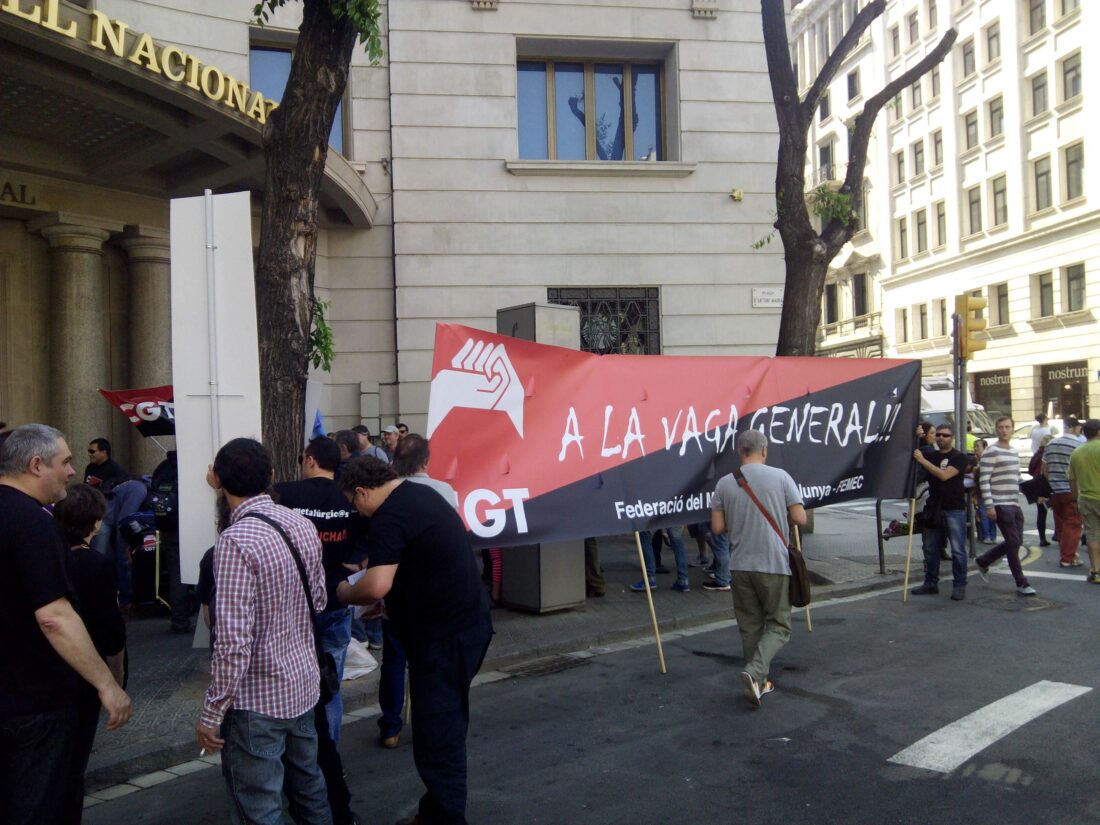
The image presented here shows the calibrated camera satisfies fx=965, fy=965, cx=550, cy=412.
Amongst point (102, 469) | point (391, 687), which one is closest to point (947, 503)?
point (391, 687)

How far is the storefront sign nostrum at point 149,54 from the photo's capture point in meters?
8.51

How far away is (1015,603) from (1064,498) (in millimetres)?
3335

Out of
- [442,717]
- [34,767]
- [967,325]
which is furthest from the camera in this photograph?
[967,325]

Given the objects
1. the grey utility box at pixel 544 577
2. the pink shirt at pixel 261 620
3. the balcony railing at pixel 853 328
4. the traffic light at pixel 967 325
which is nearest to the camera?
the pink shirt at pixel 261 620

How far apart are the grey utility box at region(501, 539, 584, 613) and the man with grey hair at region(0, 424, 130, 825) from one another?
5963mm

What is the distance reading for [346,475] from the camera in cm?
436

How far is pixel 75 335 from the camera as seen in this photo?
39.2 ft

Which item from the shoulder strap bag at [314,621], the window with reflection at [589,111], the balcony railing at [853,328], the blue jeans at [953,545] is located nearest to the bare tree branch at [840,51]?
the window with reflection at [589,111]

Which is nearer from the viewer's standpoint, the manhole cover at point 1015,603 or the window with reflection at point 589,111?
the manhole cover at point 1015,603

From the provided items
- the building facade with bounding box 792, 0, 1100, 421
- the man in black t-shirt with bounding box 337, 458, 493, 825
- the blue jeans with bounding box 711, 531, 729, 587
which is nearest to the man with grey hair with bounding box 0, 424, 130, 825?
the man in black t-shirt with bounding box 337, 458, 493, 825

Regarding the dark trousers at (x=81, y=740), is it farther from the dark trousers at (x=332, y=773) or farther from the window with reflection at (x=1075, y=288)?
the window with reflection at (x=1075, y=288)

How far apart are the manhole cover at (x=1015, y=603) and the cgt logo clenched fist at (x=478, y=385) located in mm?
5512

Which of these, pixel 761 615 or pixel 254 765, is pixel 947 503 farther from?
pixel 254 765

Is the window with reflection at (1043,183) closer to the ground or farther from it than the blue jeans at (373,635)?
farther from it
